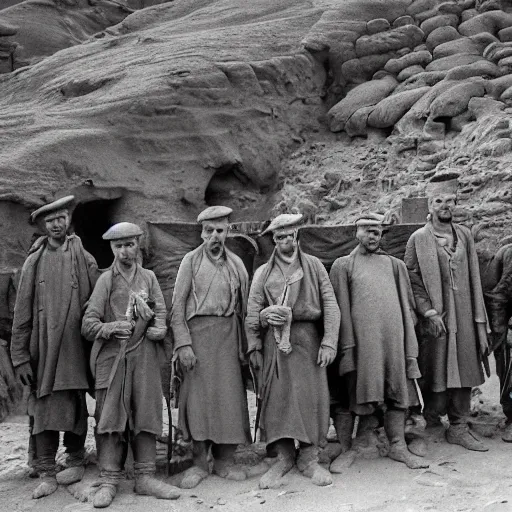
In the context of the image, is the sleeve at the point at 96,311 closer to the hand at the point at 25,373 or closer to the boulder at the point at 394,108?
the hand at the point at 25,373

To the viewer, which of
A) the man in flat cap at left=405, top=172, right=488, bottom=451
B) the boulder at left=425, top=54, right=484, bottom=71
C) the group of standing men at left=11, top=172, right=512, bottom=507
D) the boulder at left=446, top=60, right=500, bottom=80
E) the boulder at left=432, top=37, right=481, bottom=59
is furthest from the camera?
the boulder at left=432, top=37, right=481, bottom=59

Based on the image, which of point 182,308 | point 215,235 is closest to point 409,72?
point 215,235

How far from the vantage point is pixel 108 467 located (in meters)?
5.42

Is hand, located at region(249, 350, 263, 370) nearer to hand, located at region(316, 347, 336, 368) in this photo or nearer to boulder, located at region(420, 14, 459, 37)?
hand, located at region(316, 347, 336, 368)

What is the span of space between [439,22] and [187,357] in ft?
27.3

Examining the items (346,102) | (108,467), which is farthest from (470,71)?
(108,467)

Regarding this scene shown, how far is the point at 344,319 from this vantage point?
5969mm

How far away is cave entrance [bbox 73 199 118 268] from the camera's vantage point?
10016 mm

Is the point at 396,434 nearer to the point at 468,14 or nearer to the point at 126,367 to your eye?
the point at 126,367

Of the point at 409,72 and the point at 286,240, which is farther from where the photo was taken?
the point at 409,72

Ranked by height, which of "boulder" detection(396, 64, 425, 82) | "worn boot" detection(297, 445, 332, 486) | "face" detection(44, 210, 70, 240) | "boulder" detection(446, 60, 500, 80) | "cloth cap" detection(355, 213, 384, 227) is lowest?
"worn boot" detection(297, 445, 332, 486)

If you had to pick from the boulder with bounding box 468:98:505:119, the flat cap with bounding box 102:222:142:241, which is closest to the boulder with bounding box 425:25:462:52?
the boulder with bounding box 468:98:505:119

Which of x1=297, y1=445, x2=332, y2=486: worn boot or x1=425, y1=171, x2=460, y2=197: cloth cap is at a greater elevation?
x1=425, y1=171, x2=460, y2=197: cloth cap

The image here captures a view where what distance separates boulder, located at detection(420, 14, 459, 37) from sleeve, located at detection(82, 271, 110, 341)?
8.17 meters
